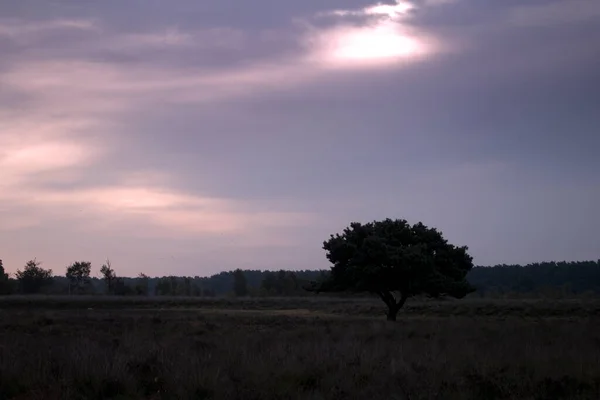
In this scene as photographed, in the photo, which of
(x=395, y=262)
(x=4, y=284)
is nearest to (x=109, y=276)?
(x=4, y=284)

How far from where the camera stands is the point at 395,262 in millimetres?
32719

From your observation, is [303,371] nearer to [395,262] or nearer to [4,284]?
[395,262]

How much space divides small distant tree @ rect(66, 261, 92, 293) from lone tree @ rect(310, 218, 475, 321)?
119 meters

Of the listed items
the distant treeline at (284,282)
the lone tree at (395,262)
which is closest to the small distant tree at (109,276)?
the distant treeline at (284,282)

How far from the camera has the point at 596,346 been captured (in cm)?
1691

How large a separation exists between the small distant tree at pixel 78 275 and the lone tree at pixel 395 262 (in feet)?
390

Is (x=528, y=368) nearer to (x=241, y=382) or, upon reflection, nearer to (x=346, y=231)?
(x=241, y=382)

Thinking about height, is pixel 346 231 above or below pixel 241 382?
above

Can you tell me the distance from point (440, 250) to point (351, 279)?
16.9 ft

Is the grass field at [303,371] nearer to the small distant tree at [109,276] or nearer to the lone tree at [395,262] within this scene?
the lone tree at [395,262]


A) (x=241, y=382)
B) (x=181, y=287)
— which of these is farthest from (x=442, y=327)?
(x=181, y=287)

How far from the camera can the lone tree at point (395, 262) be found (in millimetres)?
32969

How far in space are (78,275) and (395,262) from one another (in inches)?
4891

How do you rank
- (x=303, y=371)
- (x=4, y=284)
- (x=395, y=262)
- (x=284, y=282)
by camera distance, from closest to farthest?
(x=303, y=371)
(x=395, y=262)
(x=4, y=284)
(x=284, y=282)
